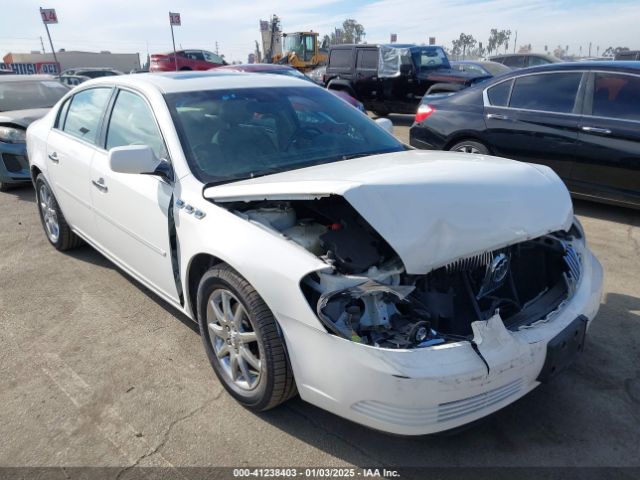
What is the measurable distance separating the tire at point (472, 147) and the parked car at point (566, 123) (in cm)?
1

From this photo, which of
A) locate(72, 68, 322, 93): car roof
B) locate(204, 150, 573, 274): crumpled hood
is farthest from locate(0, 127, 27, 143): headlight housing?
locate(204, 150, 573, 274): crumpled hood

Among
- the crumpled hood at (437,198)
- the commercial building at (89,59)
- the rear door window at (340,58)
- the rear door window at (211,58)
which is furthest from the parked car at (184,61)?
the commercial building at (89,59)

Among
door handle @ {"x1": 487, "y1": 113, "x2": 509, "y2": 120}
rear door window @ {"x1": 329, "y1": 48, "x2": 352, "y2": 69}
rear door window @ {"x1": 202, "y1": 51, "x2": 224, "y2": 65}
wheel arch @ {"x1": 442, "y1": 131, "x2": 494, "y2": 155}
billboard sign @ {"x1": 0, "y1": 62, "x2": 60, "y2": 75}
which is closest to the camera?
door handle @ {"x1": 487, "y1": 113, "x2": 509, "y2": 120}

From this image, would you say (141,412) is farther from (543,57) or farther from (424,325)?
(543,57)

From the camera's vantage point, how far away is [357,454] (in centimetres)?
230

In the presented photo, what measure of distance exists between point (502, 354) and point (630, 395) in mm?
1128

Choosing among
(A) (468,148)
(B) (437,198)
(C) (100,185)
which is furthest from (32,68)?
(B) (437,198)

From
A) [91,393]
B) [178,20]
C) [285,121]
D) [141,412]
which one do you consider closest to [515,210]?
[285,121]

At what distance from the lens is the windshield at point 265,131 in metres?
2.91

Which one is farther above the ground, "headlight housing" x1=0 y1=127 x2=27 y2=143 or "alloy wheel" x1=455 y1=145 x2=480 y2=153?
"headlight housing" x1=0 y1=127 x2=27 y2=143

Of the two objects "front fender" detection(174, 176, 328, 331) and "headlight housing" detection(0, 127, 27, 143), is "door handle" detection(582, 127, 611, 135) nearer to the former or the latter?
"front fender" detection(174, 176, 328, 331)

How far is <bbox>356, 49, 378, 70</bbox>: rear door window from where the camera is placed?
510 inches

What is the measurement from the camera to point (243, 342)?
8.24 feet

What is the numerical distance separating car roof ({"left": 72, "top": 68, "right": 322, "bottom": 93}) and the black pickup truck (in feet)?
28.1
